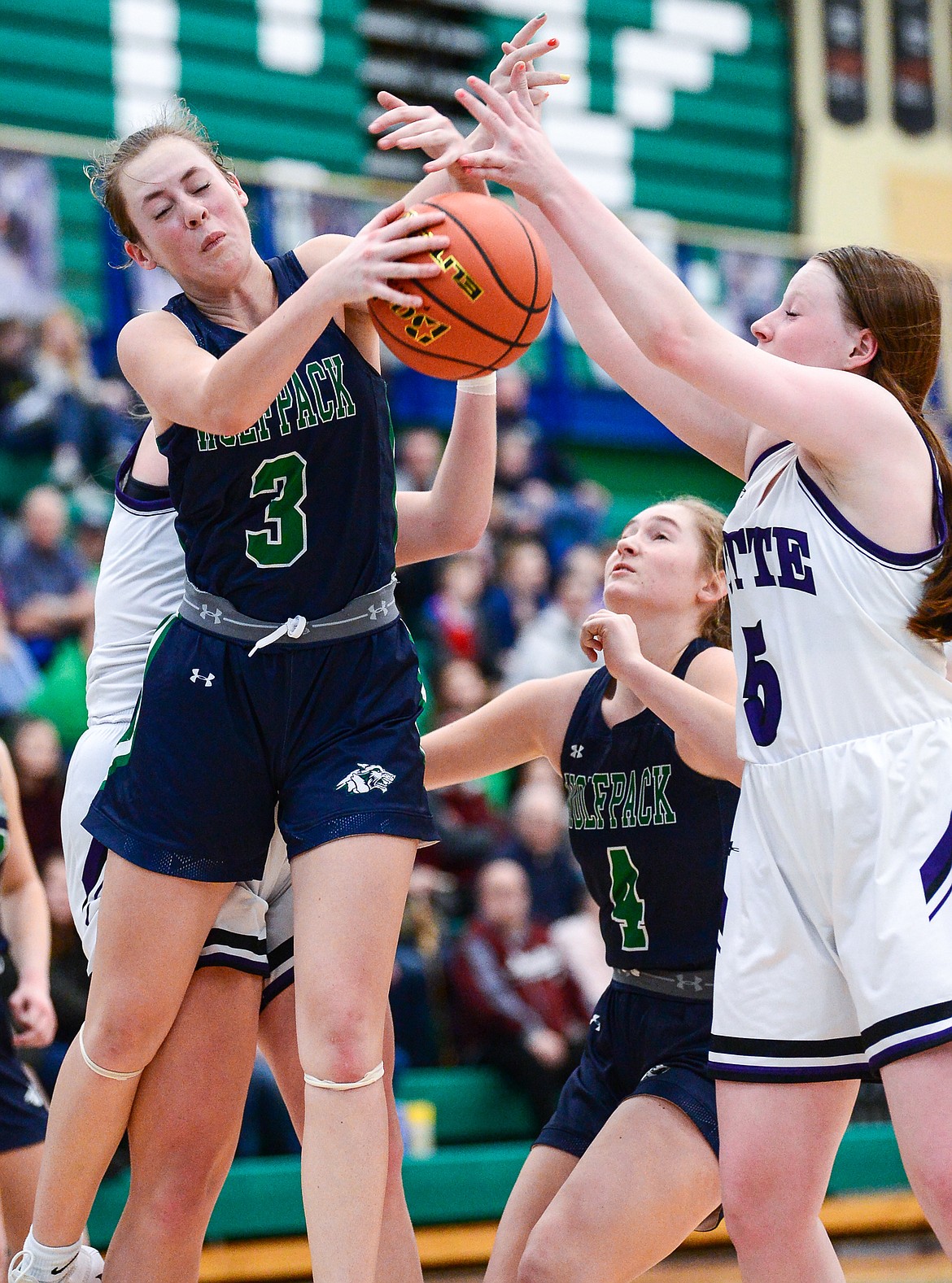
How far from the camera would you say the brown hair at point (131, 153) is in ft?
10.3

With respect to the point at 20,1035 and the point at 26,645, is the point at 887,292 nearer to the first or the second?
the point at 20,1035

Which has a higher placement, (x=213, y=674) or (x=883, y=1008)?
(x=213, y=674)

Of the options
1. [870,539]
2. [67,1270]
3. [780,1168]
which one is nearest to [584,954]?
[67,1270]

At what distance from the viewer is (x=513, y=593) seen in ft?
32.9

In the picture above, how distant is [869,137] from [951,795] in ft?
44.0

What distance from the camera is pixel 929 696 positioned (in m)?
2.81

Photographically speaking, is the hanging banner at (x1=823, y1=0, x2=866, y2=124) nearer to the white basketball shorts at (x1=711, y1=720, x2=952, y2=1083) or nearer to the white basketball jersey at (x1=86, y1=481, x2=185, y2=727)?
the white basketball jersey at (x1=86, y1=481, x2=185, y2=727)

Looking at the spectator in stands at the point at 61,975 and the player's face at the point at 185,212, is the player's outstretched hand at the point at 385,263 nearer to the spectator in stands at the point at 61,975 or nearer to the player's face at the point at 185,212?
→ the player's face at the point at 185,212

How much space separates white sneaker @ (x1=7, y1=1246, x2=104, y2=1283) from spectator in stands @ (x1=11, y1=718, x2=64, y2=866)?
3.72m

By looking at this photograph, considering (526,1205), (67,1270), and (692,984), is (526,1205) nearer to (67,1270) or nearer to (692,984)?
(692,984)

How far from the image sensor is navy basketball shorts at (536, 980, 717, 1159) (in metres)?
3.44

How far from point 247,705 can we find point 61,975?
3.82 m

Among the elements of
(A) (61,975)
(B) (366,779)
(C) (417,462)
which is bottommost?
(A) (61,975)

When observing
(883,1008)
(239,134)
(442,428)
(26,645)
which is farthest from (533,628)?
(883,1008)
